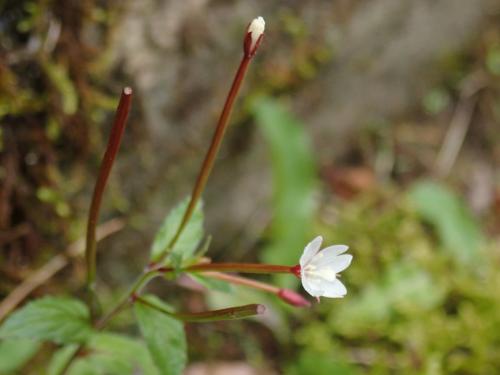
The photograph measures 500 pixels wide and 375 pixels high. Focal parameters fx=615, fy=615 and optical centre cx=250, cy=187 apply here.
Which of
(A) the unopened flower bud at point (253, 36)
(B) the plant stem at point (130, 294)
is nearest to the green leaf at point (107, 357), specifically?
(B) the plant stem at point (130, 294)

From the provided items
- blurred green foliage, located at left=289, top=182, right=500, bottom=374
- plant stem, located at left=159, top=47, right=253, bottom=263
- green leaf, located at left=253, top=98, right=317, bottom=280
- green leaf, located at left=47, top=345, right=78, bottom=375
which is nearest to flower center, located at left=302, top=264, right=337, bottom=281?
plant stem, located at left=159, top=47, right=253, bottom=263

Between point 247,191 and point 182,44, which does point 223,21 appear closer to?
point 182,44

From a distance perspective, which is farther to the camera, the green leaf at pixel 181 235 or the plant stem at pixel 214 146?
the green leaf at pixel 181 235

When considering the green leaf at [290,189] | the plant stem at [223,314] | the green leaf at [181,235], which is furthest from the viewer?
the green leaf at [290,189]

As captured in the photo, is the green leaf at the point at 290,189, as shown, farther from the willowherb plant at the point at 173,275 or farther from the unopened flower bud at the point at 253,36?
the unopened flower bud at the point at 253,36

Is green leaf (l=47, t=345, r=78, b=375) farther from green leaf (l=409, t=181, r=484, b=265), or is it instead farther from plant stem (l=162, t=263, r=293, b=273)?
green leaf (l=409, t=181, r=484, b=265)

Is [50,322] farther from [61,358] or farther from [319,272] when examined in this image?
[319,272]

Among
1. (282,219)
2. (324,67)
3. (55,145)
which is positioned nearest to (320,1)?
(324,67)

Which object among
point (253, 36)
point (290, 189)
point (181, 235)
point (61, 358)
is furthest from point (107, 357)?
point (290, 189)
